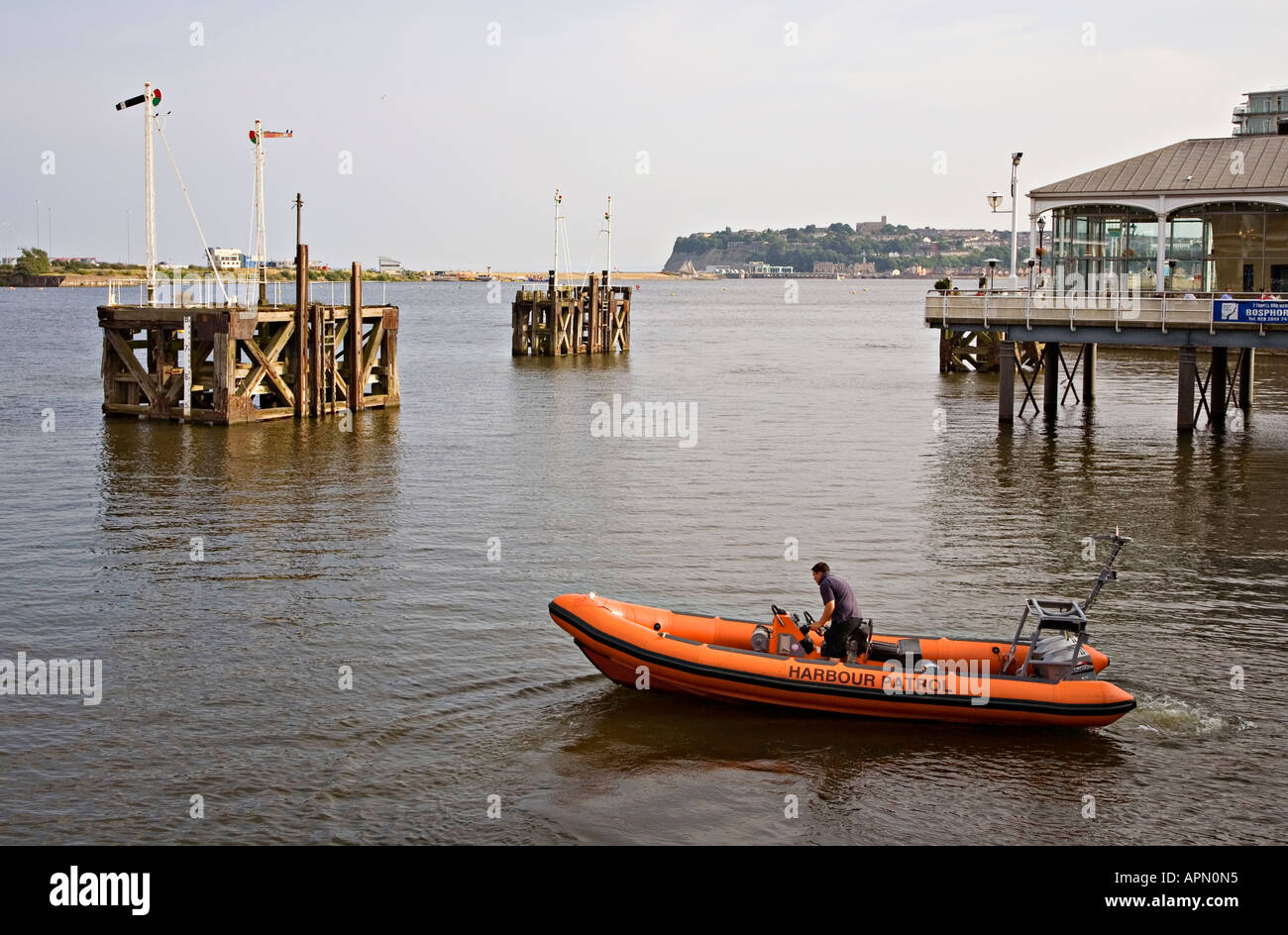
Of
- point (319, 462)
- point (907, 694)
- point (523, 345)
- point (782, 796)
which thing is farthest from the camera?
point (523, 345)

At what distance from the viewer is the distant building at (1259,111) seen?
9432cm

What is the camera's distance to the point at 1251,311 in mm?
34531

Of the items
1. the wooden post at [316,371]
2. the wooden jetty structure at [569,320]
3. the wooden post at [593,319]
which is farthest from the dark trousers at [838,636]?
the wooden post at [593,319]

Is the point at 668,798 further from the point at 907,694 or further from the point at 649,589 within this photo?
the point at 649,589

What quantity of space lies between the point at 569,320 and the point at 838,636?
60.3 meters

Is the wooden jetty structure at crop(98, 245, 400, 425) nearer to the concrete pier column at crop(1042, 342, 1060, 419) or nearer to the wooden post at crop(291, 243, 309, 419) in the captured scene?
the wooden post at crop(291, 243, 309, 419)

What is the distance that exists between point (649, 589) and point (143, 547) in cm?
971

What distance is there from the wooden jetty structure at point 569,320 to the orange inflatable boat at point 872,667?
56.3 metres

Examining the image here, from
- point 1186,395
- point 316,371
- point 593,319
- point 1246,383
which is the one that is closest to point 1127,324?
point 1186,395

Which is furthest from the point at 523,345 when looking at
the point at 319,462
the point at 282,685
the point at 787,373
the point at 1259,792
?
the point at 1259,792

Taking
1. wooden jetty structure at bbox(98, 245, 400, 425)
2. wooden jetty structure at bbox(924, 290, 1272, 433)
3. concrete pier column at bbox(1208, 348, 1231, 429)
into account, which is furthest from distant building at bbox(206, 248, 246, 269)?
concrete pier column at bbox(1208, 348, 1231, 429)

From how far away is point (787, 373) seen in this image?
6781cm

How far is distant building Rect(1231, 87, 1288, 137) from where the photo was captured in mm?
94319

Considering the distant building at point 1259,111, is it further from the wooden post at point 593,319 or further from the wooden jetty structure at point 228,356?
the wooden jetty structure at point 228,356
